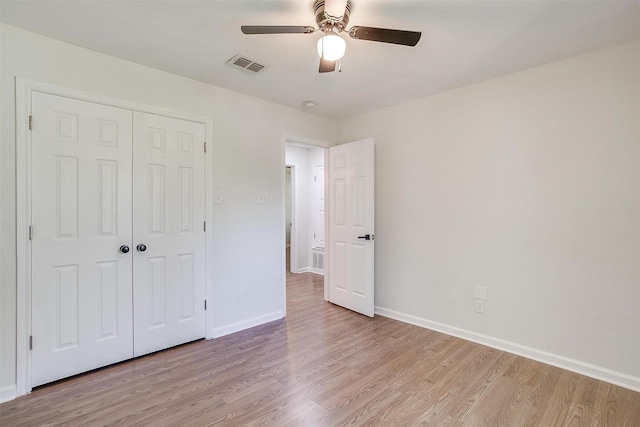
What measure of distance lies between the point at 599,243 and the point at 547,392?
116 centimetres

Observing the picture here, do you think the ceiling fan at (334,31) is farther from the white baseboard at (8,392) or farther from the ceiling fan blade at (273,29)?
the white baseboard at (8,392)

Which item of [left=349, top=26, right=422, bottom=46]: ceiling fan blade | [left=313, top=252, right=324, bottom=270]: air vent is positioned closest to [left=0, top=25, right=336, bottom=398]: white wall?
[left=349, top=26, right=422, bottom=46]: ceiling fan blade

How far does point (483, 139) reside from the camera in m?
2.80

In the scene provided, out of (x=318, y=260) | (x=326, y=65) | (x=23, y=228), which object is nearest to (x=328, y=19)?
(x=326, y=65)

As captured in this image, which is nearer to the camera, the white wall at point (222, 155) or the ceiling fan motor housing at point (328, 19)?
the ceiling fan motor housing at point (328, 19)

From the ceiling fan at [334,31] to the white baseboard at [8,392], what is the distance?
2.74 meters

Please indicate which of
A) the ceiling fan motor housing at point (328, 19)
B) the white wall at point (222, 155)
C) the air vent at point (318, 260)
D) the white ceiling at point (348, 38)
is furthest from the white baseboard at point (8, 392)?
the air vent at point (318, 260)

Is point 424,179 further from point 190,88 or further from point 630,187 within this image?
point 190,88

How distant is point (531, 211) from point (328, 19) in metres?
2.23

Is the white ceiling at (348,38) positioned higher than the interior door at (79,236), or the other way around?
the white ceiling at (348,38)

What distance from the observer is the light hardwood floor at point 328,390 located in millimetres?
1810

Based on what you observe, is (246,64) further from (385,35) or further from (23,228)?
(23,228)

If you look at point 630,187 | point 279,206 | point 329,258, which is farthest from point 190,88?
point 630,187

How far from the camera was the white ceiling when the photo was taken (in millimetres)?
1780
